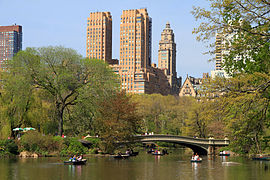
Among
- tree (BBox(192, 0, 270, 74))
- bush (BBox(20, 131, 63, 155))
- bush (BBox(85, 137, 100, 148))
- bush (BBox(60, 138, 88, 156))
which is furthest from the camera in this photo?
bush (BBox(85, 137, 100, 148))

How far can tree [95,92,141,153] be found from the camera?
197ft

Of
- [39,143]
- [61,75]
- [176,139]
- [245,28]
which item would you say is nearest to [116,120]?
[61,75]

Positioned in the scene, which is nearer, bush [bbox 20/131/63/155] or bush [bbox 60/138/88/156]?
bush [bbox 20/131/63/155]

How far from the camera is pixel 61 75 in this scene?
59.6 metres

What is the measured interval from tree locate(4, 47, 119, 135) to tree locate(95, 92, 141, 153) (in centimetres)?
253

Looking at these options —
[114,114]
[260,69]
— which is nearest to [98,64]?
[114,114]

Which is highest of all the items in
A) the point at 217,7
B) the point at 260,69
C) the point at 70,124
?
the point at 217,7

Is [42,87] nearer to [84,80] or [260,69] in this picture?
[84,80]

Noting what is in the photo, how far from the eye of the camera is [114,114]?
60.2m

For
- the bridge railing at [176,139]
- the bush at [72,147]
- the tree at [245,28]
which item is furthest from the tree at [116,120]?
the tree at [245,28]

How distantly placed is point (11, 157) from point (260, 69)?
146 feet

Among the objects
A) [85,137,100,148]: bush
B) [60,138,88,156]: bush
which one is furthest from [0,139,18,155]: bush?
[85,137,100,148]: bush

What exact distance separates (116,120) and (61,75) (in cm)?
1030

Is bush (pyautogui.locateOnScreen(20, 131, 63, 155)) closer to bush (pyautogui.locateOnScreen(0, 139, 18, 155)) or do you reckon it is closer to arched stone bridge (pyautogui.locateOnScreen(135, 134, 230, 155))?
bush (pyautogui.locateOnScreen(0, 139, 18, 155))
